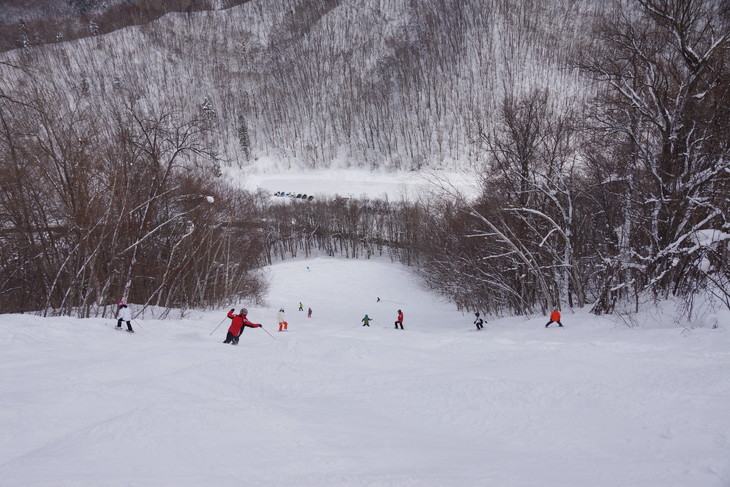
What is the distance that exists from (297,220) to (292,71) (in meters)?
87.3

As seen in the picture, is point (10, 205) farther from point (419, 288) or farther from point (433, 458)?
point (419, 288)

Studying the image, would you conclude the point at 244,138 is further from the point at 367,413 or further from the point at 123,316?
the point at 367,413

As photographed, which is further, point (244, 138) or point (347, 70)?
point (347, 70)

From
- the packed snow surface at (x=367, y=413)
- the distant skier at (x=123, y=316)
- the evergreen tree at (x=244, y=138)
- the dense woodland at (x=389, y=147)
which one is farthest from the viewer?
the evergreen tree at (x=244, y=138)

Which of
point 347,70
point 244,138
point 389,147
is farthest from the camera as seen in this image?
point 347,70

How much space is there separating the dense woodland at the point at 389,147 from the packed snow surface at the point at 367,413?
191 inches

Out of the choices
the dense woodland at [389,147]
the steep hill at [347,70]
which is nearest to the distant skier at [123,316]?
the dense woodland at [389,147]

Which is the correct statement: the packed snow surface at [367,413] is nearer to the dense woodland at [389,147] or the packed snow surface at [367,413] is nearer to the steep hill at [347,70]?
the dense woodland at [389,147]

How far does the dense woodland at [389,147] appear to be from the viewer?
12438mm

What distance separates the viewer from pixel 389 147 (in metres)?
113

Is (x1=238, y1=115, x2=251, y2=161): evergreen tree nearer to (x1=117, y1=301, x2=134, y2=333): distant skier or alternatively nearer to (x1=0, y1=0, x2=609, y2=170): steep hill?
(x1=0, y1=0, x2=609, y2=170): steep hill

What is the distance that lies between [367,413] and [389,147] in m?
111

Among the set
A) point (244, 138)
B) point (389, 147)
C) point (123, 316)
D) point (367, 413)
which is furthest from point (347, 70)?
point (367, 413)

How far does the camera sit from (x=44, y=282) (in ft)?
58.6
